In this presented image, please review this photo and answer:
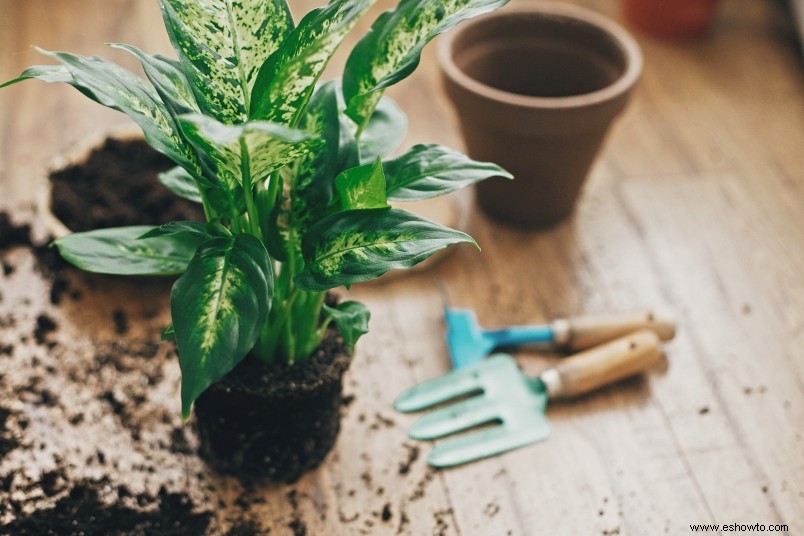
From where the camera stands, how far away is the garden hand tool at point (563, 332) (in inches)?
51.2

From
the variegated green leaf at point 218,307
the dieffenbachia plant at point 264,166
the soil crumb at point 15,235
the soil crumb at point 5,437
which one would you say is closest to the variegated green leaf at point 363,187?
the dieffenbachia plant at point 264,166

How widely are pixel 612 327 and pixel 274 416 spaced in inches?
22.4

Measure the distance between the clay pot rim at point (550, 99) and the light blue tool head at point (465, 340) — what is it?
14.2 inches

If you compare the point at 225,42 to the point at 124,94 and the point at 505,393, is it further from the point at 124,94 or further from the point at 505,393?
the point at 505,393

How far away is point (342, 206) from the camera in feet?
3.02

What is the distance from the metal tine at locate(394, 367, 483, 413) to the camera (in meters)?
1.24

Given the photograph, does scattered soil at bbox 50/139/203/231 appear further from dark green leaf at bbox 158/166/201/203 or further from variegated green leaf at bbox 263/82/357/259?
variegated green leaf at bbox 263/82/357/259

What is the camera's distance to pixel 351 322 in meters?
0.96

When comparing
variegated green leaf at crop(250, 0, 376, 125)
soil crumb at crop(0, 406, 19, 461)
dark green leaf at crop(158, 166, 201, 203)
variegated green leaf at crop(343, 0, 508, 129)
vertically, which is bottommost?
soil crumb at crop(0, 406, 19, 461)

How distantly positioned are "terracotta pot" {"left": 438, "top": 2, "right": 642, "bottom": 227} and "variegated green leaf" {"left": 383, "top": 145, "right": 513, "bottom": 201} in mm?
422

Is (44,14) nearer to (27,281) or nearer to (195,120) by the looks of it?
(27,281)

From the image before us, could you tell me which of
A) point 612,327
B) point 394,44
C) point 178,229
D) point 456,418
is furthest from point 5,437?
point 612,327

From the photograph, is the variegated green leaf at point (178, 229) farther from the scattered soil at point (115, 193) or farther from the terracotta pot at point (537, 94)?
the terracotta pot at point (537, 94)

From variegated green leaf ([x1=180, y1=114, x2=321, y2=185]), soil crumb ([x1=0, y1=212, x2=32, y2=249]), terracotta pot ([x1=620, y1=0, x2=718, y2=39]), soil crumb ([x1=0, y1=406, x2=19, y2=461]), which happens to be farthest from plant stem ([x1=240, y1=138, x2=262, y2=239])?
terracotta pot ([x1=620, y1=0, x2=718, y2=39])
